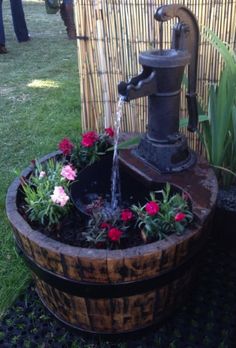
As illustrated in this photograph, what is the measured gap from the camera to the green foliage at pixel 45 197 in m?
1.48

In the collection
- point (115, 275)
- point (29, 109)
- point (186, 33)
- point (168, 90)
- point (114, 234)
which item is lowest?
point (29, 109)

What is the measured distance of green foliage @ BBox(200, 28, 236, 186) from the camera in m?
1.66

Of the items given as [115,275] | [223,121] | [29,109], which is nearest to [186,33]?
[223,121]

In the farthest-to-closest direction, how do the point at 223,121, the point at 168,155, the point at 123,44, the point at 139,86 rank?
the point at 123,44
the point at 223,121
the point at 168,155
the point at 139,86

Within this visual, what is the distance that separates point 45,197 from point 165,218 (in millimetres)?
486

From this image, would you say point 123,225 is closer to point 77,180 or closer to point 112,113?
point 77,180

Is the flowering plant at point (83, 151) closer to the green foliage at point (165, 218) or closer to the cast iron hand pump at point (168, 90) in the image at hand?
the cast iron hand pump at point (168, 90)

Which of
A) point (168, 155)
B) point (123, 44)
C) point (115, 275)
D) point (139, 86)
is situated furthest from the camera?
point (123, 44)

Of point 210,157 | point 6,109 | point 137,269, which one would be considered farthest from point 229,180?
point 6,109

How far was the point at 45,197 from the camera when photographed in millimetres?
1515

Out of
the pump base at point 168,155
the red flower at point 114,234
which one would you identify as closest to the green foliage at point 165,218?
the red flower at point 114,234

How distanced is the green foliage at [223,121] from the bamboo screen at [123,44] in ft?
0.49

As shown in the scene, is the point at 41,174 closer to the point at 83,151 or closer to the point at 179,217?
the point at 83,151

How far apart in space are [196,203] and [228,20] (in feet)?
3.49
